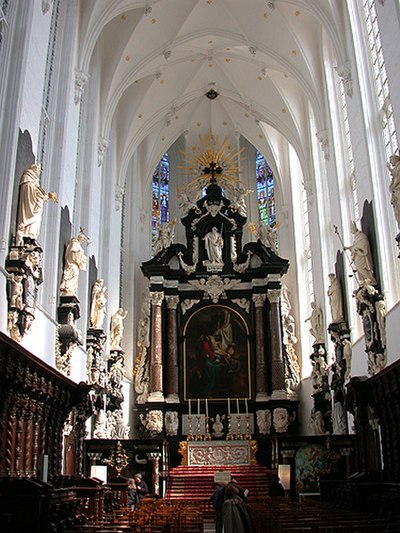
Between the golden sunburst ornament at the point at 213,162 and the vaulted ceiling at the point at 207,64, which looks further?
the golden sunburst ornament at the point at 213,162

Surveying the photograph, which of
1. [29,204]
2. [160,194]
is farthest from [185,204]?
[29,204]

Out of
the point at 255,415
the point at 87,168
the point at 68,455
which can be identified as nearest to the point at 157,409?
the point at 255,415

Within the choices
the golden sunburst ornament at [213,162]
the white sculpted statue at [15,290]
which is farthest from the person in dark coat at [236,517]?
the golden sunburst ornament at [213,162]

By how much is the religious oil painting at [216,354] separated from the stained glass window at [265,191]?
5264mm

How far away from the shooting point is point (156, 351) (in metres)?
23.2

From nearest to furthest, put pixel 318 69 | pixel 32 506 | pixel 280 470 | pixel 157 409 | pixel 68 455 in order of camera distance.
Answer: pixel 32 506, pixel 68 455, pixel 280 470, pixel 318 69, pixel 157 409

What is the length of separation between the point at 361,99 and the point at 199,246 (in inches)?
404

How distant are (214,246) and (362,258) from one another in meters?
10.2

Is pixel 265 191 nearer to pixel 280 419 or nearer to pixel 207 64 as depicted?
pixel 207 64

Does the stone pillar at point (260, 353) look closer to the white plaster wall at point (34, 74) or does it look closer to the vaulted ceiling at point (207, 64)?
the vaulted ceiling at point (207, 64)

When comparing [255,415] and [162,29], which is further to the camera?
[255,415]

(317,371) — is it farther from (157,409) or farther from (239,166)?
(239,166)

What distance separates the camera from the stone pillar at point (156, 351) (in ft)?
74.0

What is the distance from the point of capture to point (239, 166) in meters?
28.3
